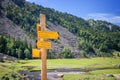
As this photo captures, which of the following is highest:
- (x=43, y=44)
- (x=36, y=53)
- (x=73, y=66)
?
(x=43, y=44)

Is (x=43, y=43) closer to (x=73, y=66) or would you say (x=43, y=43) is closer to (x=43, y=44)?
(x=43, y=44)

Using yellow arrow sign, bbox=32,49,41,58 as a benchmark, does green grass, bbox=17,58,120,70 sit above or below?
below

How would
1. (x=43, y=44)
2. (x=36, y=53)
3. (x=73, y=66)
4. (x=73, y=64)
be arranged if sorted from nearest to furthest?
(x=43, y=44) < (x=36, y=53) < (x=73, y=66) < (x=73, y=64)

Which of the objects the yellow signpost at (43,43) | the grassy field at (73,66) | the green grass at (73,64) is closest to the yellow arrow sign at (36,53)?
the yellow signpost at (43,43)

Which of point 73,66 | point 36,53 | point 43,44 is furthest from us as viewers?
point 73,66

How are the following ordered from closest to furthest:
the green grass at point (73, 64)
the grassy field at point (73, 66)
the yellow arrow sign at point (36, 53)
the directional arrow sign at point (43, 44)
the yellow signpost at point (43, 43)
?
the directional arrow sign at point (43, 44) → the yellow signpost at point (43, 43) → the yellow arrow sign at point (36, 53) → the grassy field at point (73, 66) → the green grass at point (73, 64)

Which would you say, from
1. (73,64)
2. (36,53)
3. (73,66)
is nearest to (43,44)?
(36,53)

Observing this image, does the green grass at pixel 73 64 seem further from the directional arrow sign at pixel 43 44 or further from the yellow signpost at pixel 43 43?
the directional arrow sign at pixel 43 44

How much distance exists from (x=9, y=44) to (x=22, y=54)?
36.0ft

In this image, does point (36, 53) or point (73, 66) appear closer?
point (36, 53)

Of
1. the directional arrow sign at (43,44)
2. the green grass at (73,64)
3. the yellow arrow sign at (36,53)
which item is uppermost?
the directional arrow sign at (43,44)

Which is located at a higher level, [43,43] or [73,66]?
[43,43]

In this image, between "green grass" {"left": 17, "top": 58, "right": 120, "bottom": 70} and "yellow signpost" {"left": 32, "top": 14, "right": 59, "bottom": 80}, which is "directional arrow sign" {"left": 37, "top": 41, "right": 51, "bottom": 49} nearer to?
"yellow signpost" {"left": 32, "top": 14, "right": 59, "bottom": 80}

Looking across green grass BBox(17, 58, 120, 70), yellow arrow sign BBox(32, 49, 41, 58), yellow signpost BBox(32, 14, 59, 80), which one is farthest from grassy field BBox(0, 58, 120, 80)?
yellow signpost BBox(32, 14, 59, 80)
